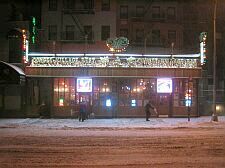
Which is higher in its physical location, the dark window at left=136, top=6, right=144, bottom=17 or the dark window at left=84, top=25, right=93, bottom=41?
the dark window at left=136, top=6, right=144, bottom=17

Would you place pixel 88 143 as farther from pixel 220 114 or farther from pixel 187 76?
pixel 220 114

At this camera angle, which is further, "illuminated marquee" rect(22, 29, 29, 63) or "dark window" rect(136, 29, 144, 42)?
"dark window" rect(136, 29, 144, 42)

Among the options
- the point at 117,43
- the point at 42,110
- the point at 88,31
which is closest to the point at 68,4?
the point at 88,31

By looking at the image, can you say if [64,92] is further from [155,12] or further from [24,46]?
[155,12]

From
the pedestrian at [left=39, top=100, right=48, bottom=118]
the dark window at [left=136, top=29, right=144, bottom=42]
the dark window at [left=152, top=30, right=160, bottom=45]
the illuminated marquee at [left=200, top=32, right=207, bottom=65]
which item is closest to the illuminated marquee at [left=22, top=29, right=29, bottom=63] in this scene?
the pedestrian at [left=39, top=100, right=48, bottom=118]

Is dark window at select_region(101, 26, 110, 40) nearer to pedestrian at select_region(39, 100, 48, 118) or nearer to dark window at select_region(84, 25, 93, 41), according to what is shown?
dark window at select_region(84, 25, 93, 41)

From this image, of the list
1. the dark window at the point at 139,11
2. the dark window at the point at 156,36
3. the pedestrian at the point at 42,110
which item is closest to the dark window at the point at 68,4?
the dark window at the point at 139,11

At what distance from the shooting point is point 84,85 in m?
37.6

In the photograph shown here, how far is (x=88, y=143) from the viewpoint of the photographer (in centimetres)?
1989

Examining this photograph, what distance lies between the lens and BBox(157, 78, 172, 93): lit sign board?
124ft

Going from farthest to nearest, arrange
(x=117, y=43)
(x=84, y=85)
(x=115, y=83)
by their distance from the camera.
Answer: (x=115, y=83), (x=84, y=85), (x=117, y=43)

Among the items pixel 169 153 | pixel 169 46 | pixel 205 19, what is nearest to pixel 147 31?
pixel 169 46

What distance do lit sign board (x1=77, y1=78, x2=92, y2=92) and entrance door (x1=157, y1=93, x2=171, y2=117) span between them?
612 centimetres

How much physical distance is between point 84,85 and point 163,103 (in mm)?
7076
